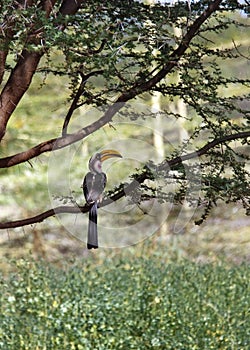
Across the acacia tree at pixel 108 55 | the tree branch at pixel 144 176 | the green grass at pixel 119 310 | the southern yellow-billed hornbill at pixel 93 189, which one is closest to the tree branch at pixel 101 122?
the acacia tree at pixel 108 55

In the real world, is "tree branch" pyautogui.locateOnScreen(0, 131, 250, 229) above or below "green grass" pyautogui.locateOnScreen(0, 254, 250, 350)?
above

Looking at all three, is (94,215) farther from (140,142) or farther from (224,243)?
(224,243)

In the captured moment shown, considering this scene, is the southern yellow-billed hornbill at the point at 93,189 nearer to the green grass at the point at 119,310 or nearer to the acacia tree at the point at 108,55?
the acacia tree at the point at 108,55

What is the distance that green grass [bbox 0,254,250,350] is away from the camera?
2969mm

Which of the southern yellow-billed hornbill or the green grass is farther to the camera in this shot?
the southern yellow-billed hornbill

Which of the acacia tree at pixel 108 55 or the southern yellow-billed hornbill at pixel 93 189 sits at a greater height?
the acacia tree at pixel 108 55

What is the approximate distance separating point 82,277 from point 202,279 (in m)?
0.60

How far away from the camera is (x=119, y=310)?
3115 mm

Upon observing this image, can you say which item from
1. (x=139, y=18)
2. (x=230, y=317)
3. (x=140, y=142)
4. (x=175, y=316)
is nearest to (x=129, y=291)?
(x=175, y=316)

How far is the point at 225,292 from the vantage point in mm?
3557

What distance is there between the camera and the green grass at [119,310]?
2969 mm

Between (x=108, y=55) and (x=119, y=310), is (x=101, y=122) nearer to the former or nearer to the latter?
(x=108, y=55)

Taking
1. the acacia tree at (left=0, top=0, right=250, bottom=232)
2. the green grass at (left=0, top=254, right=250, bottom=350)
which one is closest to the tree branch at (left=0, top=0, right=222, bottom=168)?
the acacia tree at (left=0, top=0, right=250, bottom=232)

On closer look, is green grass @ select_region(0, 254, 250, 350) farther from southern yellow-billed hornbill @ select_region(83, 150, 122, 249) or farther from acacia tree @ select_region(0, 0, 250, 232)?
acacia tree @ select_region(0, 0, 250, 232)
